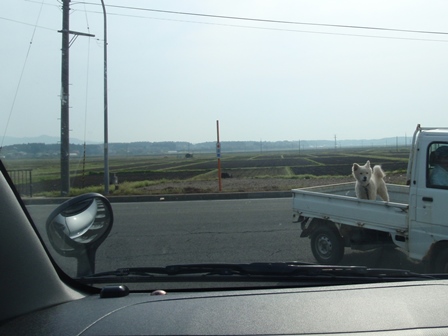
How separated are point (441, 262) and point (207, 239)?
4.21 metres

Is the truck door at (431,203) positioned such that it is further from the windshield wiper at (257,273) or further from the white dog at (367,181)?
the windshield wiper at (257,273)

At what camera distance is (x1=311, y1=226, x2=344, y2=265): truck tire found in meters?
6.76

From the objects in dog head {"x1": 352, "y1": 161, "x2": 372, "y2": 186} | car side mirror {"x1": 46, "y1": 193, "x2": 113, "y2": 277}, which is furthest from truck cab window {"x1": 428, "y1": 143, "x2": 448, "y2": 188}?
car side mirror {"x1": 46, "y1": 193, "x2": 113, "y2": 277}

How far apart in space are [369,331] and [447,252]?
12.3ft

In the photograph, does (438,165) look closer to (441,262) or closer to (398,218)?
(398,218)

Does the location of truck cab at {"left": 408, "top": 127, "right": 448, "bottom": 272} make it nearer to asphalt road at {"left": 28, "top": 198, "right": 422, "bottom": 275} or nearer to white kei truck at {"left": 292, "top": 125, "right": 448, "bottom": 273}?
white kei truck at {"left": 292, "top": 125, "right": 448, "bottom": 273}

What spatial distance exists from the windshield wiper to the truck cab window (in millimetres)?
2707

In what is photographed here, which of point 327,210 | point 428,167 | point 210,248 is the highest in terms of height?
point 428,167

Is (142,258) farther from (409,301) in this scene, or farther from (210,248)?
(409,301)

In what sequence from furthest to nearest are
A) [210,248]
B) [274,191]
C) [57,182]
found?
[274,191], [57,182], [210,248]

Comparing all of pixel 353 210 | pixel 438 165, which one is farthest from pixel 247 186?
pixel 438 165

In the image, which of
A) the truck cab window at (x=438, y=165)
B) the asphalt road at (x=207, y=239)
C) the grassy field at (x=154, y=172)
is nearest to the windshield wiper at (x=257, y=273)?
the asphalt road at (x=207, y=239)

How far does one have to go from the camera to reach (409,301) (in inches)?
106

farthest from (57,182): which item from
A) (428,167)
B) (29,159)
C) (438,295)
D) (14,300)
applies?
(438,295)
